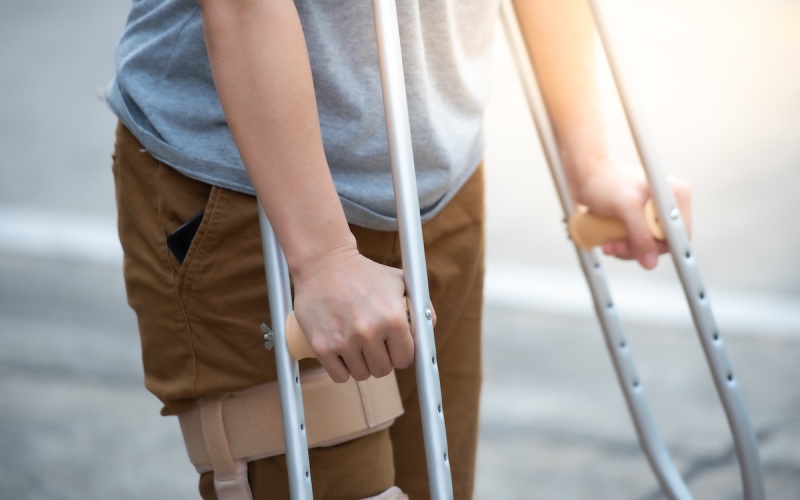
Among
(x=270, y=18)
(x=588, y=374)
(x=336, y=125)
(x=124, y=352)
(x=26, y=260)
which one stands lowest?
(x=588, y=374)

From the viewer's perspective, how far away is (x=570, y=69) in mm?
1379

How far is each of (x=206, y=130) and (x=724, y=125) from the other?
428 centimetres

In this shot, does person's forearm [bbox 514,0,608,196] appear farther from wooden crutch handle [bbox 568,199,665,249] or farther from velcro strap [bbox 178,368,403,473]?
velcro strap [bbox 178,368,403,473]

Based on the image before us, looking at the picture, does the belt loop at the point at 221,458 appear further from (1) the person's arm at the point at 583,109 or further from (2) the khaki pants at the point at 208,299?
(1) the person's arm at the point at 583,109

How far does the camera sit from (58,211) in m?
4.36

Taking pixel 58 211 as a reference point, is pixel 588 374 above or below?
below

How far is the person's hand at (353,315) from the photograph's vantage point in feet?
3.23

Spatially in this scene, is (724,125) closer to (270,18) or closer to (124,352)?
(124,352)

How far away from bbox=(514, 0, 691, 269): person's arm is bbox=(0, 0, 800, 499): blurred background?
3.3 inches

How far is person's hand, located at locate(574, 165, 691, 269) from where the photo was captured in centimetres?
132

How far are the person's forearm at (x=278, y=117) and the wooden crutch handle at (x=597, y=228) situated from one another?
0.46 meters

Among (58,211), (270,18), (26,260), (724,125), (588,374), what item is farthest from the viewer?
(724,125)

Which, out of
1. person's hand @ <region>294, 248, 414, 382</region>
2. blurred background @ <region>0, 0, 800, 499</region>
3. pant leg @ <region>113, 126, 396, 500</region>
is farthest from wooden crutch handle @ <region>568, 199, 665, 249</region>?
person's hand @ <region>294, 248, 414, 382</region>

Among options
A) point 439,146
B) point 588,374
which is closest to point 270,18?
point 439,146
